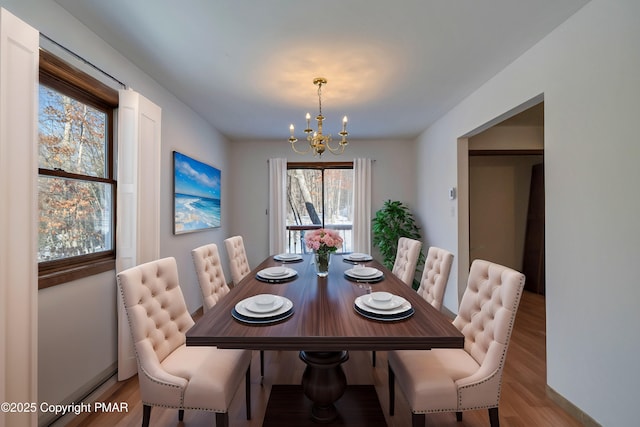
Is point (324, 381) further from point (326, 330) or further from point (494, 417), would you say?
point (494, 417)

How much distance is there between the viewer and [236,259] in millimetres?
2582

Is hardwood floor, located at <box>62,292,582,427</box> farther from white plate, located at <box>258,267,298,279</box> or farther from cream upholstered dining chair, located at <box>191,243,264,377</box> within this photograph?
white plate, located at <box>258,267,298,279</box>

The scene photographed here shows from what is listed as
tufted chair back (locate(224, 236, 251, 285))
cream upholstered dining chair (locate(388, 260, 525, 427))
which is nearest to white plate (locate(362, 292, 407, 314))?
cream upholstered dining chair (locate(388, 260, 525, 427))

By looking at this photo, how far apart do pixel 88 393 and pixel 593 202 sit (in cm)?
341

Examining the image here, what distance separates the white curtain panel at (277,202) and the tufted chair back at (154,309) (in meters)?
3.01

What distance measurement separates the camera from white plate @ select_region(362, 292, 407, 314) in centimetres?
136

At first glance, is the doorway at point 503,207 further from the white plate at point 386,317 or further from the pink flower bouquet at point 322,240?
the white plate at point 386,317

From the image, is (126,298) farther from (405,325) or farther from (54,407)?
(405,325)

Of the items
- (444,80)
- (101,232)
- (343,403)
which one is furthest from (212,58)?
(343,403)

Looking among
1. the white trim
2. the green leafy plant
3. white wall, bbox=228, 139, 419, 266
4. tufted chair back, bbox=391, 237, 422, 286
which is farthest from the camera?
white wall, bbox=228, 139, 419, 266

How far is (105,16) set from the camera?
1.74 metres

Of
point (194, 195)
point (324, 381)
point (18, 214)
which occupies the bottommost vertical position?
point (324, 381)

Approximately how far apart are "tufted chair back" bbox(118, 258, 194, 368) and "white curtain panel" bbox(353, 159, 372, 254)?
3.35 meters

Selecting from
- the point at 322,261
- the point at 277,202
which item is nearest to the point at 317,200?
the point at 277,202
